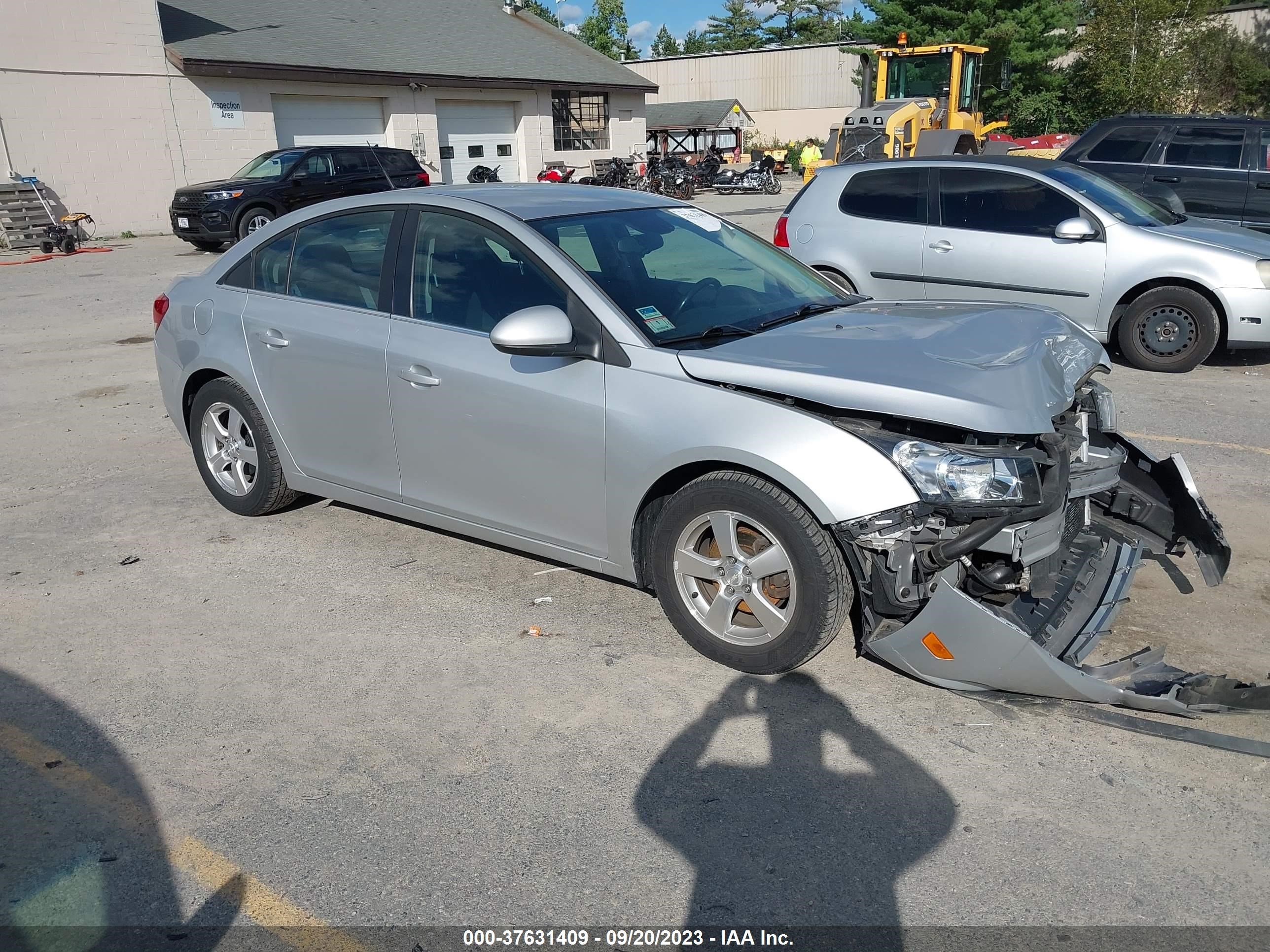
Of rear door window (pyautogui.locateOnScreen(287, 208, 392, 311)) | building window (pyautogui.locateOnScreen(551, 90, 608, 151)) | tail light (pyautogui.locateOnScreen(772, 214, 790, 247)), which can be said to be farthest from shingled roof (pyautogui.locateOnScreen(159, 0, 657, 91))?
rear door window (pyautogui.locateOnScreen(287, 208, 392, 311))

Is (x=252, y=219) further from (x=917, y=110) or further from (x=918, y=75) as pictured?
(x=918, y=75)

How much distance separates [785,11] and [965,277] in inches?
3432

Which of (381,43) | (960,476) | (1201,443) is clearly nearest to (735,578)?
(960,476)

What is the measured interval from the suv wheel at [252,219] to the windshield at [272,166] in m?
0.71

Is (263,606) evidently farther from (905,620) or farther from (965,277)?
(965,277)

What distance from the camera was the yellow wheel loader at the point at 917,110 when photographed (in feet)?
63.3

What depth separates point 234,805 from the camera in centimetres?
322

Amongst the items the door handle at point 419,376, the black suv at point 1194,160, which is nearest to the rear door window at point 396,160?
the black suv at point 1194,160

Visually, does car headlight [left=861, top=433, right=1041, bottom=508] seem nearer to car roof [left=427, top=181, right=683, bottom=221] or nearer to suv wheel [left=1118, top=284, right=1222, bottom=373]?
car roof [left=427, top=181, right=683, bottom=221]

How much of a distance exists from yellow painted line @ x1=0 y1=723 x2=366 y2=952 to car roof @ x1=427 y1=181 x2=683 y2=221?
8.61ft

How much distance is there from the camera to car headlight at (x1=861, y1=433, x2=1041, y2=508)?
3381 millimetres

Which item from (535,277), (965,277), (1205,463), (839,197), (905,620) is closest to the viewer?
(905,620)

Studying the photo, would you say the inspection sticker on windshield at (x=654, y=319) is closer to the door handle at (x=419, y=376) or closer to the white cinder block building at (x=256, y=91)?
the door handle at (x=419, y=376)

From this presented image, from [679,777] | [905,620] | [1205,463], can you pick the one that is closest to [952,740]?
[905,620]
